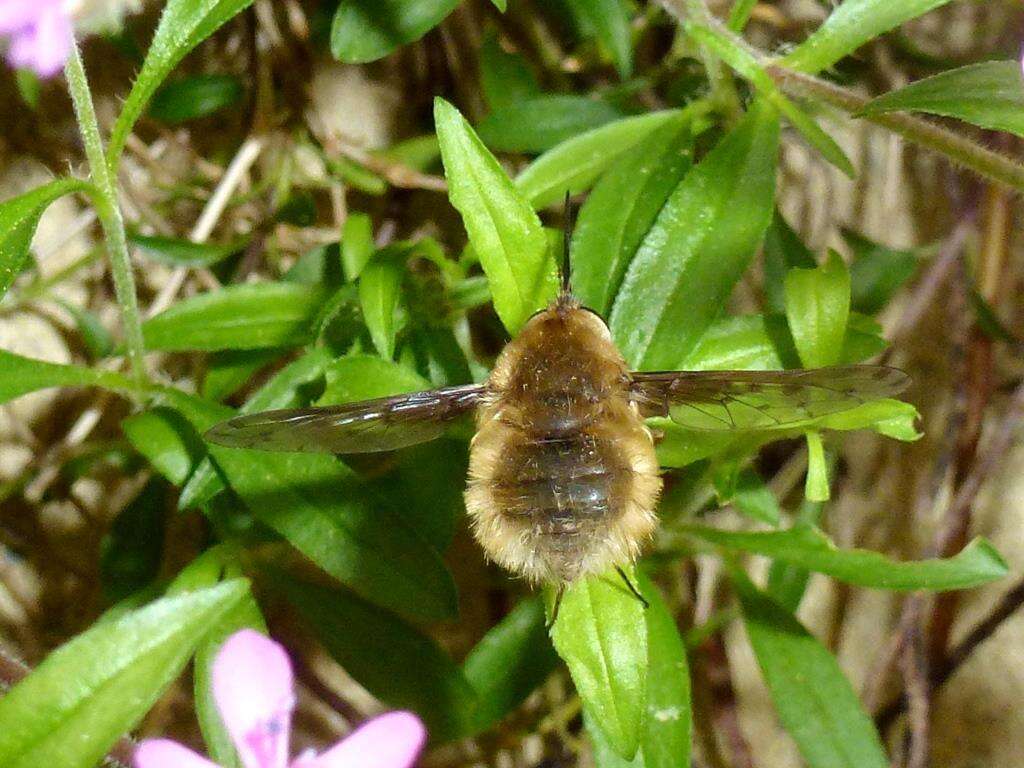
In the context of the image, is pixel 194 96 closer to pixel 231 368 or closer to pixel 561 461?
pixel 231 368

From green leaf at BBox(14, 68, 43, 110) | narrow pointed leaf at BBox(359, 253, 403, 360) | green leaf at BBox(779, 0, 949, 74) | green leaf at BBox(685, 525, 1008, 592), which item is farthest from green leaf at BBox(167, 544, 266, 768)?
green leaf at BBox(779, 0, 949, 74)

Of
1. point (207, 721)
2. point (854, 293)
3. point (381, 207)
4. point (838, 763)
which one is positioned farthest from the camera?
point (381, 207)

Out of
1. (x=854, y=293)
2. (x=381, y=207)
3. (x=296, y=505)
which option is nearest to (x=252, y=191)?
(x=381, y=207)

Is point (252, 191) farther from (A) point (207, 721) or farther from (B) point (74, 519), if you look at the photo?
(A) point (207, 721)

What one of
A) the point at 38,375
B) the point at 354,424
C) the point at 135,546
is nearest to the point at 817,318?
the point at 354,424

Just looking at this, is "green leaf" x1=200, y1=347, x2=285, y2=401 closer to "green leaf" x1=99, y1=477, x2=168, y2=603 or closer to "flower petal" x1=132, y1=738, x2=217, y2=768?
"green leaf" x1=99, y1=477, x2=168, y2=603

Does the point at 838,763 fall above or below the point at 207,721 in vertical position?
below
